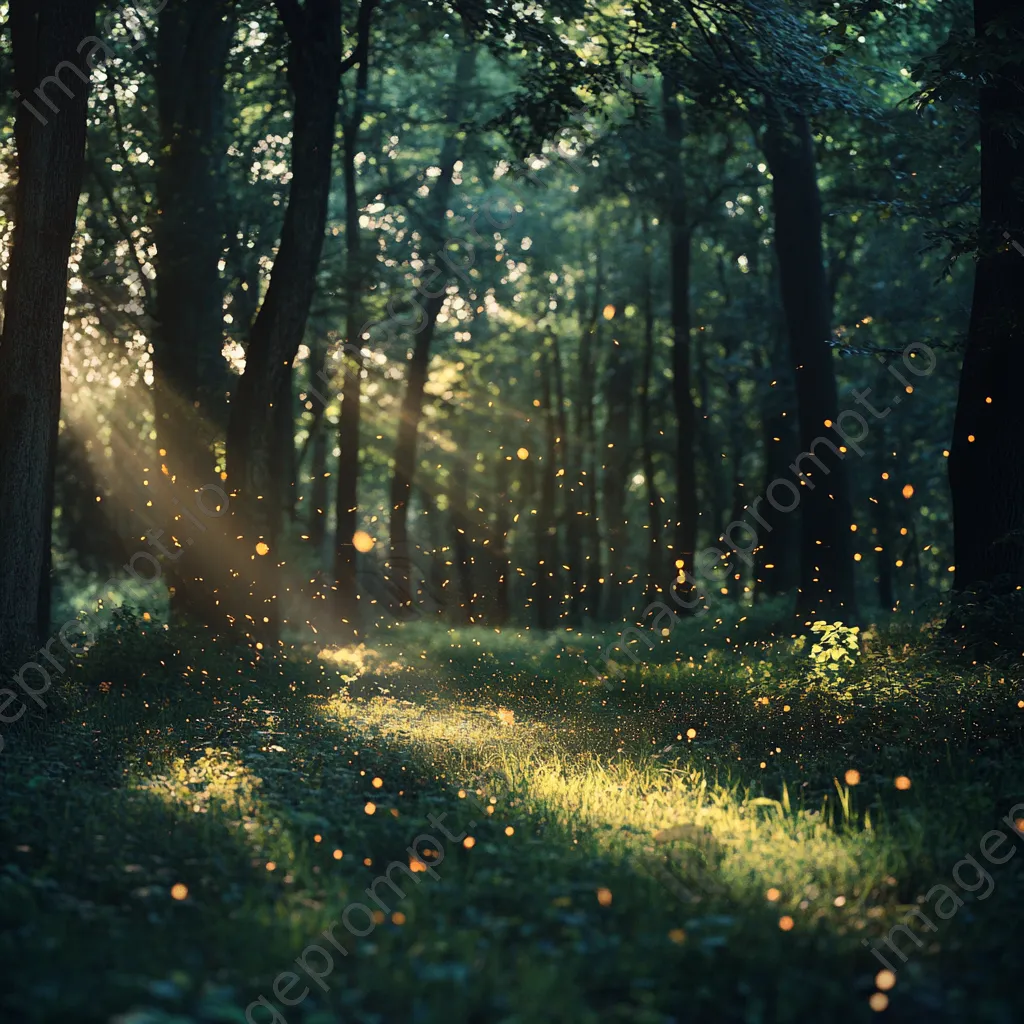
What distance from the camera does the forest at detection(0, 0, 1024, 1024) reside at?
5410mm

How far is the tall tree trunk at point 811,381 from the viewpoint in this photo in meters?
19.3

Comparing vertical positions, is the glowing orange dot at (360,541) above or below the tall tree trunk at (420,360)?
below

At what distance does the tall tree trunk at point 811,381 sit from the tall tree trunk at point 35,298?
1092 centimetres

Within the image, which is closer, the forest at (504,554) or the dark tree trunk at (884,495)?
the forest at (504,554)

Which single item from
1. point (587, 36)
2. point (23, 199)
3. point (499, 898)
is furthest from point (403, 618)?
point (499, 898)

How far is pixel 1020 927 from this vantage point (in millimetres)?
5680

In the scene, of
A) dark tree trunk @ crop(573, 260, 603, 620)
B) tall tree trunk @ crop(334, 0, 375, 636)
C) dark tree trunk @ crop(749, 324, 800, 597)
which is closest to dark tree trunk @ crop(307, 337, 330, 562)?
tall tree trunk @ crop(334, 0, 375, 636)

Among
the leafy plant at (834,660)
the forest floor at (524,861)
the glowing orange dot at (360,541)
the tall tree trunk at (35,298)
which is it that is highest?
the tall tree trunk at (35,298)

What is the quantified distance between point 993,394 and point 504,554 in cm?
2747

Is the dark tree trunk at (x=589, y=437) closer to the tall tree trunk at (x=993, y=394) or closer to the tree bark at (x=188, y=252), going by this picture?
the tree bark at (x=188, y=252)

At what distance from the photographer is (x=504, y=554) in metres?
38.8

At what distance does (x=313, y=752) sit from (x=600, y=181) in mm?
19683

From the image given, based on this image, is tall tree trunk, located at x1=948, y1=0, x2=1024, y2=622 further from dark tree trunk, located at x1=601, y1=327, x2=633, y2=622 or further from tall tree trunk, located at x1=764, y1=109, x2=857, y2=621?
dark tree trunk, located at x1=601, y1=327, x2=633, y2=622

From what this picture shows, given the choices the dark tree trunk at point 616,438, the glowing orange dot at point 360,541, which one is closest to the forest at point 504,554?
the glowing orange dot at point 360,541
